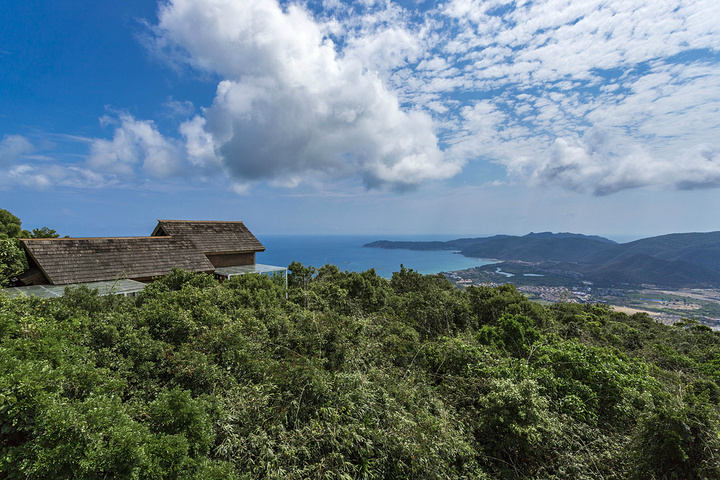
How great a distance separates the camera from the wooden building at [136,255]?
37.7ft

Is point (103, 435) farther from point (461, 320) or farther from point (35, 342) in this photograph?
point (461, 320)

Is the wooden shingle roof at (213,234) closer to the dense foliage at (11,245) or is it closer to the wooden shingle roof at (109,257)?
the wooden shingle roof at (109,257)

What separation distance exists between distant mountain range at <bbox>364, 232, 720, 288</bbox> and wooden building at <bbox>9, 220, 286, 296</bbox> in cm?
8768

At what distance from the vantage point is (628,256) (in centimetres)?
9900

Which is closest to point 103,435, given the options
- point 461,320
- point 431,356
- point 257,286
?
point 431,356

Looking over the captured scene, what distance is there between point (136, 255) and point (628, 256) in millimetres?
133566

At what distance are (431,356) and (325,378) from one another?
3.07 m

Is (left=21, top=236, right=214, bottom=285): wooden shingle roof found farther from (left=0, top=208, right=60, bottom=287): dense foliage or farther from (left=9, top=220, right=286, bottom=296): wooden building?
(left=0, top=208, right=60, bottom=287): dense foliage

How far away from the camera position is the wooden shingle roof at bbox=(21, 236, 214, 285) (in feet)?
37.7

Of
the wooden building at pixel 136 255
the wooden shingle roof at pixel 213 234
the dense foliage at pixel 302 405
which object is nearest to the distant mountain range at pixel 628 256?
the wooden shingle roof at pixel 213 234

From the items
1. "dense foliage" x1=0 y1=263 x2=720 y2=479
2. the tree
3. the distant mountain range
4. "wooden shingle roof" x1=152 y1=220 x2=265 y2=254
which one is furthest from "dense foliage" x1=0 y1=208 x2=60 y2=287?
the distant mountain range

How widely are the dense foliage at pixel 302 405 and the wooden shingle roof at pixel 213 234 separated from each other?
38.6 ft

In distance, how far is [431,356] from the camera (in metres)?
6.30

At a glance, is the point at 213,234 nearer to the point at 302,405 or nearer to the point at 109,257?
the point at 109,257
